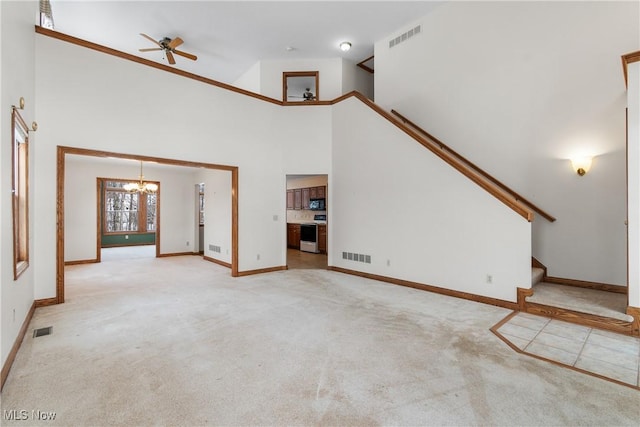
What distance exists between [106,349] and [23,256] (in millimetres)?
1535

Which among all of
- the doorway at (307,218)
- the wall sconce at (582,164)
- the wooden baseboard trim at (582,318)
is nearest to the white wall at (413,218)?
the wooden baseboard trim at (582,318)

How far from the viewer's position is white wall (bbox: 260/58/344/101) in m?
7.69

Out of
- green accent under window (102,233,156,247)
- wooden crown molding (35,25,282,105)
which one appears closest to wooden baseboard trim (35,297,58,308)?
wooden crown molding (35,25,282,105)

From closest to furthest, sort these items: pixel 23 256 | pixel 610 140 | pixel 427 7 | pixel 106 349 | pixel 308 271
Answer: pixel 106 349, pixel 23 256, pixel 610 140, pixel 427 7, pixel 308 271

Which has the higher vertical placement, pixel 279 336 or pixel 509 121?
pixel 509 121

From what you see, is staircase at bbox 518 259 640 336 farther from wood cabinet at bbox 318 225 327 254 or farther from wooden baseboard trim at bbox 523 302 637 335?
wood cabinet at bbox 318 225 327 254

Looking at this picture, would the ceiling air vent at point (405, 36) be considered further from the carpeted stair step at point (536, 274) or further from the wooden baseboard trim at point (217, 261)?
the wooden baseboard trim at point (217, 261)

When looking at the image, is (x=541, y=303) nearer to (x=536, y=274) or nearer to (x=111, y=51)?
(x=536, y=274)

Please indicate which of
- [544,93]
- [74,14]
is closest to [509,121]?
[544,93]

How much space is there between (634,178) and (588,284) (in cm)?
199

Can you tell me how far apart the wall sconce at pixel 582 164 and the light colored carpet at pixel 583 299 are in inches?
67.4

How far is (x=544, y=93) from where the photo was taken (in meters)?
4.55

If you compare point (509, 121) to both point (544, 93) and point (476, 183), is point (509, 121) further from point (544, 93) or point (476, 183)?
point (476, 183)

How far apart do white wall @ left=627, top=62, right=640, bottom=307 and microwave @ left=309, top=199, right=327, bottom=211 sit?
6958mm
